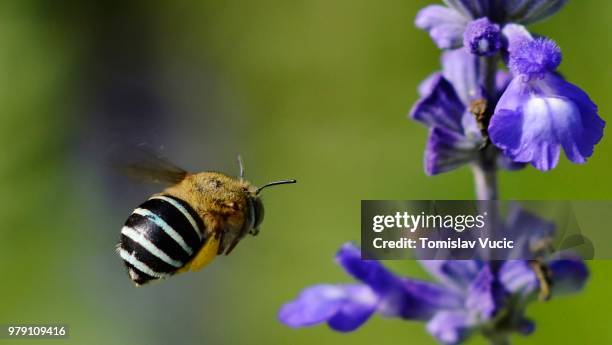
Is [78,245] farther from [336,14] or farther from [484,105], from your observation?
[484,105]

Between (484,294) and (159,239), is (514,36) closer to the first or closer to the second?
(484,294)

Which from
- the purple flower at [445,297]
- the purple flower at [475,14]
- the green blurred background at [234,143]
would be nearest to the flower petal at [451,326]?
the purple flower at [445,297]

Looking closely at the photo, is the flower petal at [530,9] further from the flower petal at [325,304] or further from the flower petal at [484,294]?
the flower petal at [325,304]

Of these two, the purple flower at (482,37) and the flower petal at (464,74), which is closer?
the purple flower at (482,37)

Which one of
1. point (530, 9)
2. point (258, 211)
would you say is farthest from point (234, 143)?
point (530, 9)

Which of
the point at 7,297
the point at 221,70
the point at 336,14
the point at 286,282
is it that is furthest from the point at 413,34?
the point at 7,297

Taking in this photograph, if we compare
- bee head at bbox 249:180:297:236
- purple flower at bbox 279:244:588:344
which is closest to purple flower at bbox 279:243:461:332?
purple flower at bbox 279:244:588:344
